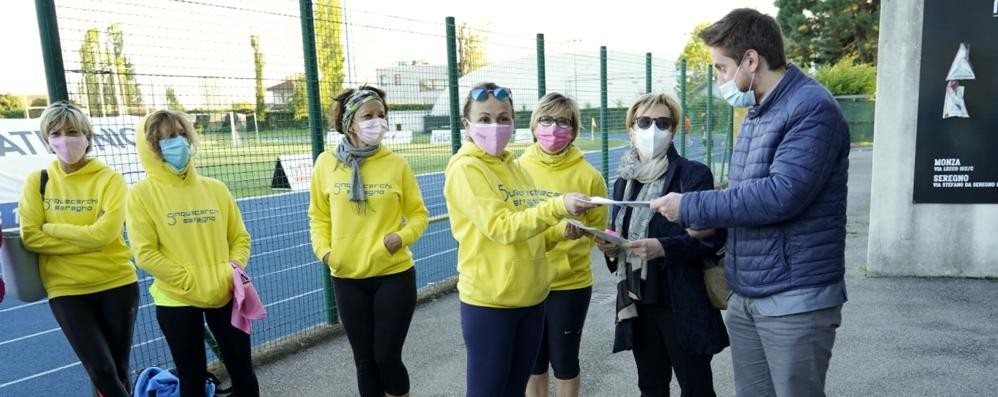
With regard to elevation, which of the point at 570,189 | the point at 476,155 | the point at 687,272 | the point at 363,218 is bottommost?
the point at 687,272

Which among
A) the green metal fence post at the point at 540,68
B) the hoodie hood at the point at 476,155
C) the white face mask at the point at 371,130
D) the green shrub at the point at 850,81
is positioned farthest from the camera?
the green shrub at the point at 850,81

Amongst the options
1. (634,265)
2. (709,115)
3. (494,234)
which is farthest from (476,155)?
(709,115)

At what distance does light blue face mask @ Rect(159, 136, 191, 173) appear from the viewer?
10.2 ft

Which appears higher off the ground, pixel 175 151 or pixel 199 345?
pixel 175 151

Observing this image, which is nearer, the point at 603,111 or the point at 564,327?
the point at 564,327

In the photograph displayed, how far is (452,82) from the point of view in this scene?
603 cm

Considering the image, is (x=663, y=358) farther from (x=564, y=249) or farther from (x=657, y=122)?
(x=657, y=122)

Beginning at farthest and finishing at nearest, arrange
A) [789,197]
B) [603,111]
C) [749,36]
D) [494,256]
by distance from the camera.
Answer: [603,111], [494,256], [749,36], [789,197]

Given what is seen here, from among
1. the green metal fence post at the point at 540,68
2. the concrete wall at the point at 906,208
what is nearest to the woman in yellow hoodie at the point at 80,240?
the green metal fence post at the point at 540,68

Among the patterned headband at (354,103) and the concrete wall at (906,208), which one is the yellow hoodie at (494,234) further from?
the concrete wall at (906,208)

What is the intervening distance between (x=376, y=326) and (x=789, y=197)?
2101mm

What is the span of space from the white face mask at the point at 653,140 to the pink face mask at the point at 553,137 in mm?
397

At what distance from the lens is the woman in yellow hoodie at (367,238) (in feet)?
10.8

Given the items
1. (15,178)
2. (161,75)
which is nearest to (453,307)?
(161,75)
